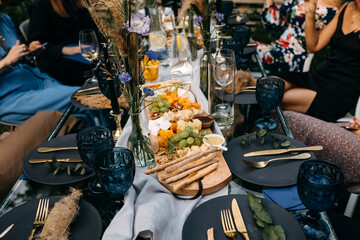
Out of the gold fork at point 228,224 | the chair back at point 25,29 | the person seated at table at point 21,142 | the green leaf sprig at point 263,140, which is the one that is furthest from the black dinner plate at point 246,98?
the chair back at point 25,29

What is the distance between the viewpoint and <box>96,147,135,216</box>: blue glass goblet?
0.93 m

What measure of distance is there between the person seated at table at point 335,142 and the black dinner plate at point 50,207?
1.25 metres

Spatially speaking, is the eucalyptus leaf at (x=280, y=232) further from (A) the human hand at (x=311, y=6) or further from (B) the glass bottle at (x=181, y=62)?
(A) the human hand at (x=311, y=6)

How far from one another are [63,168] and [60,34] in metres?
2.33

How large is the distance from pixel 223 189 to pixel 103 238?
47 centimetres

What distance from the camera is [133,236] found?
3.02 ft

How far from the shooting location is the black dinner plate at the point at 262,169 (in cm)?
108

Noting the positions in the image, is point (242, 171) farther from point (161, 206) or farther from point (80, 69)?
point (80, 69)

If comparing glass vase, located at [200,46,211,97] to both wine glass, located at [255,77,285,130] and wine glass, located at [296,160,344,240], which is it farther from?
wine glass, located at [296,160,344,240]

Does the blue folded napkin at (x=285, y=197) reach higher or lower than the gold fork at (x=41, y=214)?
higher

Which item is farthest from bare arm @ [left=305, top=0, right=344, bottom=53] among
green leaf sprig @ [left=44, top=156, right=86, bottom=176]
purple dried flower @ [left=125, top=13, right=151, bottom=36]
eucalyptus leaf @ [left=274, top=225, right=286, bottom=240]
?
green leaf sprig @ [left=44, top=156, right=86, bottom=176]

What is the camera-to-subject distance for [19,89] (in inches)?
101

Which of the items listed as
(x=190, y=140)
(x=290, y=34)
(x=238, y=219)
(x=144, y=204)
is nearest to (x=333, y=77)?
(x=290, y=34)

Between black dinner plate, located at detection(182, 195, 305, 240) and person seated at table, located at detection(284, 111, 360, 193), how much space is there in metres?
0.77
